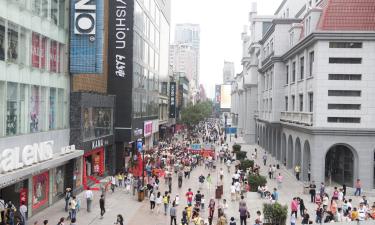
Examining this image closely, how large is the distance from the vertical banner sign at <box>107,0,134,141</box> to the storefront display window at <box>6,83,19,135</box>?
21194 mm

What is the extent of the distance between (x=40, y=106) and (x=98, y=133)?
39.5ft

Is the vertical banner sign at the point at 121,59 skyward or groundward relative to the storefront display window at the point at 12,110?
skyward

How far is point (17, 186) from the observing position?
25.3 m

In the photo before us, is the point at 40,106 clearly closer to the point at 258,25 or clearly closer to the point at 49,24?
the point at 49,24

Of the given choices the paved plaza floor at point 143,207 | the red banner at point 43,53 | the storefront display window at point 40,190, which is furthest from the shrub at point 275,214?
the red banner at point 43,53

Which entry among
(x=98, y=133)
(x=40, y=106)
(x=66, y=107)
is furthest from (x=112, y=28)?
(x=40, y=106)

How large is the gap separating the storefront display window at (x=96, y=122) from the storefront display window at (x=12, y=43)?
36.6ft

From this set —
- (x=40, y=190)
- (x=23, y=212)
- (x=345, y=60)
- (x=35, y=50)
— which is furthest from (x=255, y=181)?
(x=35, y=50)

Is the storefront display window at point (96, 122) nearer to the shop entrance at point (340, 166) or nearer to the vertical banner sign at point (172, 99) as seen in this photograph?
the shop entrance at point (340, 166)

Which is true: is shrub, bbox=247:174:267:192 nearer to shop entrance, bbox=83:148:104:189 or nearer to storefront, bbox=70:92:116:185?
storefront, bbox=70:92:116:185

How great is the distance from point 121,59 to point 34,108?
62.9 feet

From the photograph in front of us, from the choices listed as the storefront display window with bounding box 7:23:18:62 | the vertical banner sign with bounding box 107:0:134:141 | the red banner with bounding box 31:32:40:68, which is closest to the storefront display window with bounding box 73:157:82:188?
the red banner with bounding box 31:32:40:68

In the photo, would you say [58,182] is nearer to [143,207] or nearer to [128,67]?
[143,207]

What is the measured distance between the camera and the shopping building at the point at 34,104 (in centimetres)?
2258
